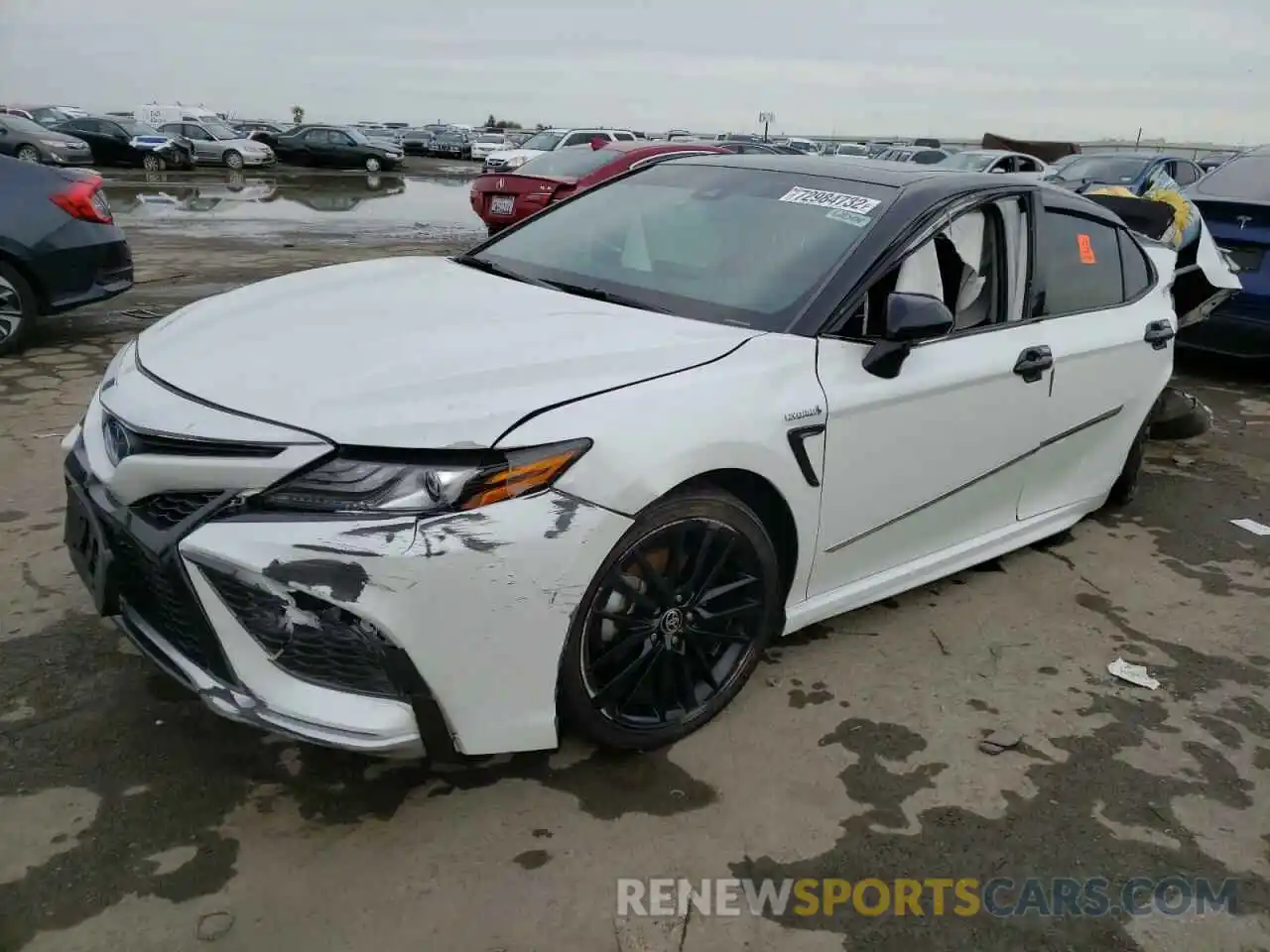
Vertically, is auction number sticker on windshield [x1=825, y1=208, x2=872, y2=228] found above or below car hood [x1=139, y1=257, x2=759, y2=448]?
above

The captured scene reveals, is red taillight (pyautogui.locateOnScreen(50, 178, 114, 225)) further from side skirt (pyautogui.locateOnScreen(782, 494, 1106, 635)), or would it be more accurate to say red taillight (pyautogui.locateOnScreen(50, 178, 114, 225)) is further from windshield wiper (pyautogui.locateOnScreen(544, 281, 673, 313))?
side skirt (pyautogui.locateOnScreen(782, 494, 1106, 635))

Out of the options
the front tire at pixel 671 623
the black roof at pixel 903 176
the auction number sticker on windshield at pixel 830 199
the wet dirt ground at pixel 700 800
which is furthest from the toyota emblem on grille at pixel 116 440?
the black roof at pixel 903 176

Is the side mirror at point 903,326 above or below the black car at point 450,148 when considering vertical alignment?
above

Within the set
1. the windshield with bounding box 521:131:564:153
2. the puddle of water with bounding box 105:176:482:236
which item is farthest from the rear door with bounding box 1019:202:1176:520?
the windshield with bounding box 521:131:564:153

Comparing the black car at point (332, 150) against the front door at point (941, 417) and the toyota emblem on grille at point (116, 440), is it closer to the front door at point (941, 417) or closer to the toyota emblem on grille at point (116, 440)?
the front door at point (941, 417)

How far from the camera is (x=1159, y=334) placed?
13.0ft

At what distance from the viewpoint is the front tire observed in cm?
235

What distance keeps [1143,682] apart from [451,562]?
2.36 m

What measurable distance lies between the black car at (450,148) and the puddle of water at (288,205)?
1935 centimetres

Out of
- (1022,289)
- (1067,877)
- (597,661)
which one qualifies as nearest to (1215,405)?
(1022,289)

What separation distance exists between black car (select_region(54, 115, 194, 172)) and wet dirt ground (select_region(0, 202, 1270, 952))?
88.7 feet

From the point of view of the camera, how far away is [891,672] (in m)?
3.12

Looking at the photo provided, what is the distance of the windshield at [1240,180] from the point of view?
7.02 m

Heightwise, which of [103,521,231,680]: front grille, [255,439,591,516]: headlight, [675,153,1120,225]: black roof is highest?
[675,153,1120,225]: black roof
